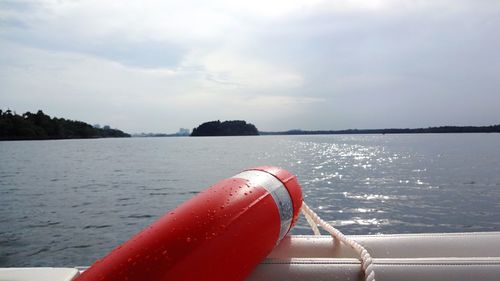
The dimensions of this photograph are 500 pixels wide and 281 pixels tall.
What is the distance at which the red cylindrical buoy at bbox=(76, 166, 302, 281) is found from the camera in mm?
1586

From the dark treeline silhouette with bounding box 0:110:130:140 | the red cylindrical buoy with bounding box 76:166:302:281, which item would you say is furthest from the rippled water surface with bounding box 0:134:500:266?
the dark treeline silhouette with bounding box 0:110:130:140

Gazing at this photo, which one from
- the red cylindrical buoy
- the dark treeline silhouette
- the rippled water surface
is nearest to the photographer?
the red cylindrical buoy

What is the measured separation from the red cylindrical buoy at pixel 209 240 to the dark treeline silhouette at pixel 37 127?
112267 millimetres

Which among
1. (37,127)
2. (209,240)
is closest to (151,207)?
(209,240)

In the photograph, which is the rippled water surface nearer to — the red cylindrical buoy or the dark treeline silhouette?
the red cylindrical buoy

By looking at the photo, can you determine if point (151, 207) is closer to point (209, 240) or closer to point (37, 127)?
point (209, 240)

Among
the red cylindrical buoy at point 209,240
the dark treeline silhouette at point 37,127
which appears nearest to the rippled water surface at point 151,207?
the red cylindrical buoy at point 209,240

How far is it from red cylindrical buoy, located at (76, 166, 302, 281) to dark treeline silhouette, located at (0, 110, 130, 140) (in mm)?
112267

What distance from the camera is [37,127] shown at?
354 feet

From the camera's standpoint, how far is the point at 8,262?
7.01 metres

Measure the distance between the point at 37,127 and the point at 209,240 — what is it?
12116cm

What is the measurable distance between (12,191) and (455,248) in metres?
17.4

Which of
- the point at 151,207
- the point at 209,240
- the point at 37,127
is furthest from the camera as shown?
the point at 37,127

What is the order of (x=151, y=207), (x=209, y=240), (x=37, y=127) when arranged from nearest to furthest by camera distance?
1. (x=209, y=240)
2. (x=151, y=207)
3. (x=37, y=127)
